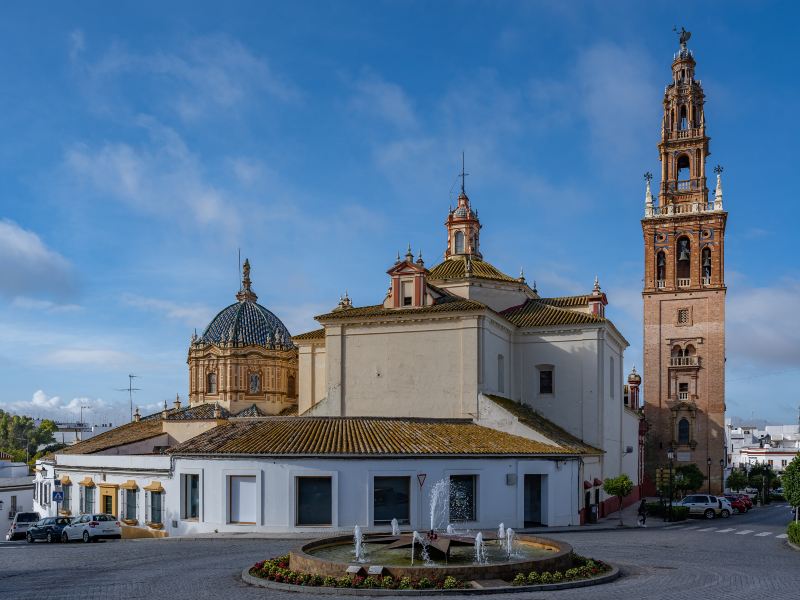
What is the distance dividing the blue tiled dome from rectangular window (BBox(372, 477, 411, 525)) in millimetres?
29405

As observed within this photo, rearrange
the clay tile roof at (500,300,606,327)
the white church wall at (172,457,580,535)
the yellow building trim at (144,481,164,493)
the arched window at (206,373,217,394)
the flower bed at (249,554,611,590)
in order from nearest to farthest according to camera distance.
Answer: the flower bed at (249,554,611,590), the white church wall at (172,457,580,535), the yellow building trim at (144,481,164,493), the clay tile roof at (500,300,606,327), the arched window at (206,373,217,394)

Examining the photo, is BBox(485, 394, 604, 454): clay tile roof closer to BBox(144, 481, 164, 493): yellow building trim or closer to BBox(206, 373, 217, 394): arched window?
BBox(144, 481, 164, 493): yellow building trim

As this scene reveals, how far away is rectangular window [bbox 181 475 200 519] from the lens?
3572 cm

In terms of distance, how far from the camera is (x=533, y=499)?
3688cm

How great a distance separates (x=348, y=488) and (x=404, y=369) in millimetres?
10569

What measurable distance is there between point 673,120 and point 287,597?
65247 millimetres

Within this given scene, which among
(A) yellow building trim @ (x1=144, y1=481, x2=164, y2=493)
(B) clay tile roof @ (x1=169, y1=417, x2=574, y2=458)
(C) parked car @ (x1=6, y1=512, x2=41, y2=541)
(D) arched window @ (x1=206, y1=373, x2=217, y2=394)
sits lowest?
(C) parked car @ (x1=6, y1=512, x2=41, y2=541)

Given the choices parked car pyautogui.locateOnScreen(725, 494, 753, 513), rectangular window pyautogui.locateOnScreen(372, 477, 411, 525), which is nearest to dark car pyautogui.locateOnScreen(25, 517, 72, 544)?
rectangular window pyautogui.locateOnScreen(372, 477, 411, 525)

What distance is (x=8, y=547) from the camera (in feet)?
107

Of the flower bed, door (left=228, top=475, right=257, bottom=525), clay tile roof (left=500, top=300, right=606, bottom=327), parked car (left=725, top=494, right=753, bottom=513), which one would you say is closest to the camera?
the flower bed

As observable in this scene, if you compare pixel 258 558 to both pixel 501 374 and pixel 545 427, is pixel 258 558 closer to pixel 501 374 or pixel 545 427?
pixel 545 427

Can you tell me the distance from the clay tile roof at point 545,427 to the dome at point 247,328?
23.5 metres

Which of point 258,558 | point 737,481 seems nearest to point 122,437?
point 258,558

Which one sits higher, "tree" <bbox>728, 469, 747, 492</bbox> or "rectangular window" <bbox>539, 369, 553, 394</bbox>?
"rectangular window" <bbox>539, 369, 553, 394</bbox>
